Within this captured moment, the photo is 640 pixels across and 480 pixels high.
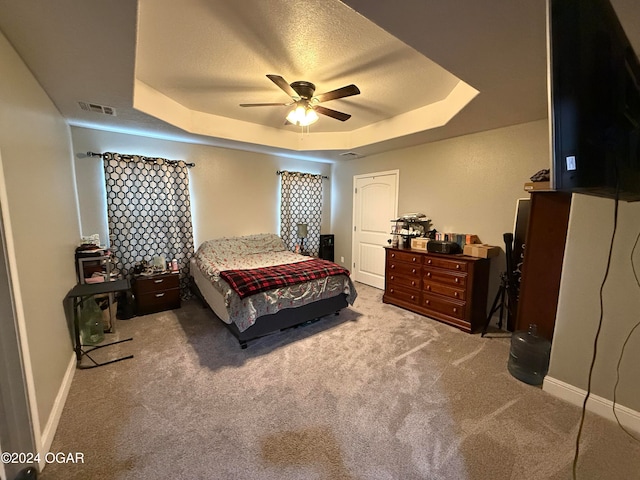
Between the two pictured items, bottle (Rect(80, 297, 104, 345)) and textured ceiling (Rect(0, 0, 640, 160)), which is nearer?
textured ceiling (Rect(0, 0, 640, 160))

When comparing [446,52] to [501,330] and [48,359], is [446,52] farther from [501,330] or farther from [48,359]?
[48,359]

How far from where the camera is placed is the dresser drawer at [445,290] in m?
2.99

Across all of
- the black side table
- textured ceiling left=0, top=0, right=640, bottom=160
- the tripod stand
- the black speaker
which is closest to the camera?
textured ceiling left=0, top=0, right=640, bottom=160

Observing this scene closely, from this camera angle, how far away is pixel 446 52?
1646 mm

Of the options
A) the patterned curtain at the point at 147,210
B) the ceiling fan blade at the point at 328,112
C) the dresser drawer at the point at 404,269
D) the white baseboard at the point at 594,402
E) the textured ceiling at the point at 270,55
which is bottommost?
the white baseboard at the point at 594,402

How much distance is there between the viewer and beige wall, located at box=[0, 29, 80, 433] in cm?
143

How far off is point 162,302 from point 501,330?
171 inches

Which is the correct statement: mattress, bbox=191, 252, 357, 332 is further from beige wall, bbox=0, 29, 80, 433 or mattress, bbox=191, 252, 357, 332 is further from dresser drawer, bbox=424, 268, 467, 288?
beige wall, bbox=0, 29, 80, 433

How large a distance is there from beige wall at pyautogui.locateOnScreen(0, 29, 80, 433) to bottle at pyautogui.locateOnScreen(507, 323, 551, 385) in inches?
132

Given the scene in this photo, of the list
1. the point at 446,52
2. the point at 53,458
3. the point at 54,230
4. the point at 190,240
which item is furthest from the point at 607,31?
the point at 190,240

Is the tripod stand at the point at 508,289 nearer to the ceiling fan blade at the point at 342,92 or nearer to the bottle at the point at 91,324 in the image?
the ceiling fan blade at the point at 342,92

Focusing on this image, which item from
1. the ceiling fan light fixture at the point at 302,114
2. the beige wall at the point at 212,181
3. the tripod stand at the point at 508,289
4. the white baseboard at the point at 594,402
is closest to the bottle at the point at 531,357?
the white baseboard at the point at 594,402

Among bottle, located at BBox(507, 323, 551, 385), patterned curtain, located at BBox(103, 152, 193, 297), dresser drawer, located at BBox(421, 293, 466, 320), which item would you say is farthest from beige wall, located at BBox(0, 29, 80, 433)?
dresser drawer, located at BBox(421, 293, 466, 320)

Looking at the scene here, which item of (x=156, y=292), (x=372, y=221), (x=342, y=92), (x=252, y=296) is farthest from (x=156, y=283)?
(x=372, y=221)
